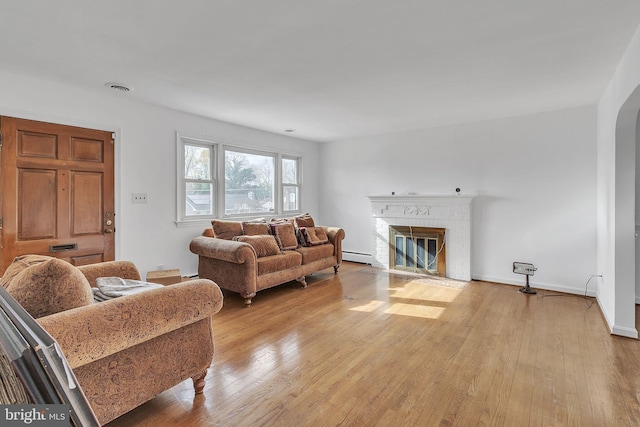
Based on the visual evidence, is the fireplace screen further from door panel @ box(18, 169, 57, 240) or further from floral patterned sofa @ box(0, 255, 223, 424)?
door panel @ box(18, 169, 57, 240)

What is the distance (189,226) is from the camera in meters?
4.52

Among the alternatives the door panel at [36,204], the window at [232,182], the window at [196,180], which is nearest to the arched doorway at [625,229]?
the window at [232,182]

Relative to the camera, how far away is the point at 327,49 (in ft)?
8.34

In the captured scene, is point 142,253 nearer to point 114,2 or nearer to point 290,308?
point 290,308

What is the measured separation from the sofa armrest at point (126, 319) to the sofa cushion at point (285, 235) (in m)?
2.51

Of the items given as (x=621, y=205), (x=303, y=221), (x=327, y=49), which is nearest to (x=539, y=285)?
(x=621, y=205)

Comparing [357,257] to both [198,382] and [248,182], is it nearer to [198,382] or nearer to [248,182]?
[248,182]

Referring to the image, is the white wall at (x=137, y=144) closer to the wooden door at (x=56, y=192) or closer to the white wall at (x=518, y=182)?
the wooden door at (x=56, y=192)

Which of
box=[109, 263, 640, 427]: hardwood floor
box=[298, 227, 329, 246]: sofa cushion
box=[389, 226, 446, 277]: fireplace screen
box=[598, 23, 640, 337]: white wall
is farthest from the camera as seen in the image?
box=[389, 226, 446, 277]: fireplace screen

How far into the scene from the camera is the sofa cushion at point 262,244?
13.3ft

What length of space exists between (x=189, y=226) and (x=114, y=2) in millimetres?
3012

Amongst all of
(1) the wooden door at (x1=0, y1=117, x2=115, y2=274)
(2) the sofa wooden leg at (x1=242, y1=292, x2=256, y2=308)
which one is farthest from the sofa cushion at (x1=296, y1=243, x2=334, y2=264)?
(1) the wooden door at (x1=0, y1=117, x2=115, y2=274)

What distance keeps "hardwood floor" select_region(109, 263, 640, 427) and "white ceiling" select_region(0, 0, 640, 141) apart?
236 cm

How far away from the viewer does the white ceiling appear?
79.7 inches
